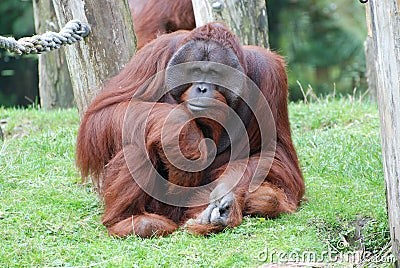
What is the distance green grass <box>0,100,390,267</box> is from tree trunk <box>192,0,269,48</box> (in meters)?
0.81

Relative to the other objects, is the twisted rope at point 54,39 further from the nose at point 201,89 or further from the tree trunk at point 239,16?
the tree trunk at point 239,16

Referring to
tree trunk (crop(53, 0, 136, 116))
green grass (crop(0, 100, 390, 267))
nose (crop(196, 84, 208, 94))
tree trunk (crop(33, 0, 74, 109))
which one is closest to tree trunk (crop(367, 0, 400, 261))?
green grass (crop(0, 100, 390, 267))

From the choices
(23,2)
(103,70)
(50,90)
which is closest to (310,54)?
(23,2)

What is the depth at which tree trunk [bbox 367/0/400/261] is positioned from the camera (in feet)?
9.37

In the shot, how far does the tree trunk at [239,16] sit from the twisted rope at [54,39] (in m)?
1.26

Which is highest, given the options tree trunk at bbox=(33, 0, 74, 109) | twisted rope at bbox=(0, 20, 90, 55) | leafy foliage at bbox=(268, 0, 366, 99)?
twisted rope at bbox=(0, 20, 90, 55)

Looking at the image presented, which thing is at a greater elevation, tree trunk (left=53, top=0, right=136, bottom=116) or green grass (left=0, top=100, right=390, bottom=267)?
tree trunk (left=53, top=0, right=136, bottom=116)

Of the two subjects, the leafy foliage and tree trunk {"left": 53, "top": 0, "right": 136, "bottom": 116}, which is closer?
tree trunk {"left": 53, "top": 0, "right": 136, "bottom": 116}

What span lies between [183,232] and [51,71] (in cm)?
416

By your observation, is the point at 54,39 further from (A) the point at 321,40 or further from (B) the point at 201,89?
(A) the point at 321,40

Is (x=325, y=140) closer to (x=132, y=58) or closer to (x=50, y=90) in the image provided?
(x=132, y=58)

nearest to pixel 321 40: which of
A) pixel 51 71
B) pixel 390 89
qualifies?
pixel 51 71

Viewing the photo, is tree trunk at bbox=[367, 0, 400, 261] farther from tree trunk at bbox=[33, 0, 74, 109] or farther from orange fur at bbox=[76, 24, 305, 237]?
tree trunk at bbox=[33, 0, 74, 109]

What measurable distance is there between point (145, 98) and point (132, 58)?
325 mm
